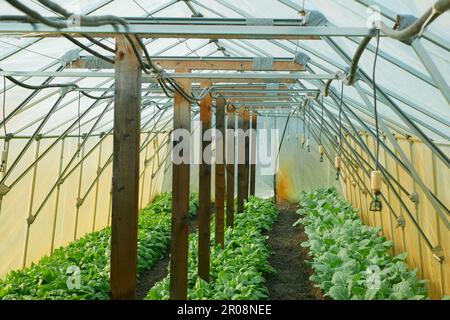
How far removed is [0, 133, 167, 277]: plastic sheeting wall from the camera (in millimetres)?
7816

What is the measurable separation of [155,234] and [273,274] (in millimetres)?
3845

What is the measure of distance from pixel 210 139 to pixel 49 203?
4.12 m

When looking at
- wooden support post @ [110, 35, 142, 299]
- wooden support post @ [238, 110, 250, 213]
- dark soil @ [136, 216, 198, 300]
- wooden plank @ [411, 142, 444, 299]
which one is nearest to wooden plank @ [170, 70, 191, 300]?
wooden support post @ [110, 35, 142, 299]

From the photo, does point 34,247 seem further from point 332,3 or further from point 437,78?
point 437,78

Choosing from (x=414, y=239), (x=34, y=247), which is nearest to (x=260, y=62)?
(x=414, y=239)

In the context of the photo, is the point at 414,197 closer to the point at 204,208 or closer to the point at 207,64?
the point at 204,208

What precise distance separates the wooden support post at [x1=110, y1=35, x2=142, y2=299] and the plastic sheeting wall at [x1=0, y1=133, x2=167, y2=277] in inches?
194

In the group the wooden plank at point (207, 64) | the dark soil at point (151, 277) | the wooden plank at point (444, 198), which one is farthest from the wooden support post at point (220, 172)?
the wooden plank at point (444, 198)

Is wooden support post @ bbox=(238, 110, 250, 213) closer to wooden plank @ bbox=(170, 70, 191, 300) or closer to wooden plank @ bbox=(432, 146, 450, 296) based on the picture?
wooden plank @ bbox=(432, 146, 450, 296)

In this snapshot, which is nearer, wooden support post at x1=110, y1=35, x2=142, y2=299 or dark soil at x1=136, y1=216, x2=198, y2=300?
wooden support post at x1=110, y1=35, x2=142, y2=299

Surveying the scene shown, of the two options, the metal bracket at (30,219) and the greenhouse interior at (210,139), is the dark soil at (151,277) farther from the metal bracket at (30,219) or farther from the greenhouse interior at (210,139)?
the metal bracket at (30,219)

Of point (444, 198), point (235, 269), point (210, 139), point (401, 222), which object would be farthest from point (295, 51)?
point (235, 269)

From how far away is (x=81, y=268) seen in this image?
798cm

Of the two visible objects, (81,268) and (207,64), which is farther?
Answer: (81,268)
